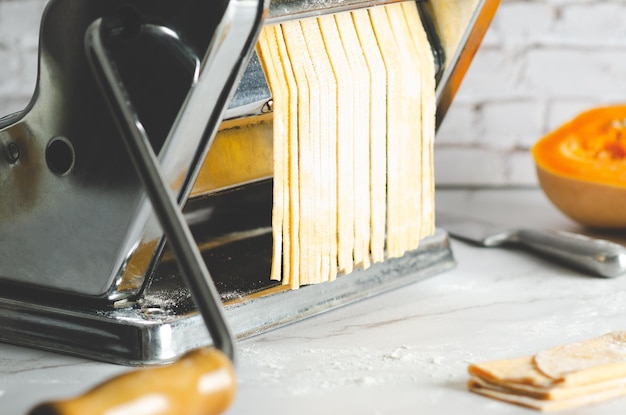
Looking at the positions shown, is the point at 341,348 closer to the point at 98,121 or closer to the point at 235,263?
the point at 235,263

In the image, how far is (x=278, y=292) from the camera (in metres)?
1.00

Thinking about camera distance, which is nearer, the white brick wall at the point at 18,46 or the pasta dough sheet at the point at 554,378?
the pasta dough sheet at the point at 554,378

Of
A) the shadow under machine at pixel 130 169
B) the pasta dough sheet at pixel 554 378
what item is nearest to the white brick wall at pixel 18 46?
the shadow under machine at pixel 130 169

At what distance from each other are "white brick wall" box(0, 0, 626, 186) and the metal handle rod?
0.98 m

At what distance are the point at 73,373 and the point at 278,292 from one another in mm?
227

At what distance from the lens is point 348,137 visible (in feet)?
3.23

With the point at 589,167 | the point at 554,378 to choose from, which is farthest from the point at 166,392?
the point at 589,167

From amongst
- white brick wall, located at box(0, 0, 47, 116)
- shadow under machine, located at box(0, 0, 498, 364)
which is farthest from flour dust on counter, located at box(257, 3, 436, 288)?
white brick wall, located at box(0, 0, 47, 116)

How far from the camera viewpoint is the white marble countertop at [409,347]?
82 centimetres

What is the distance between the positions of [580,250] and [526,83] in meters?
0.55

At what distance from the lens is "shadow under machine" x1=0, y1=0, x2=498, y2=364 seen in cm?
80

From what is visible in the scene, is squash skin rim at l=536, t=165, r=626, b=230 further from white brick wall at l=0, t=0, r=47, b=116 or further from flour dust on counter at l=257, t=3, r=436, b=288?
white brick wall at l=0, t=0, r=47, b=116

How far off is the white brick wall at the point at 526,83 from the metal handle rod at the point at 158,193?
989 mm

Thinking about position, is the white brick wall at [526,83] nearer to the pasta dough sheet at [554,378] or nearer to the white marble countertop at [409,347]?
the white marble countertop at [409,347]
